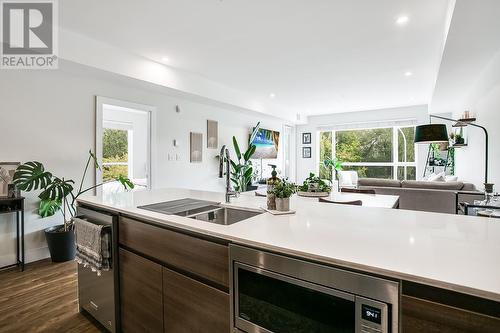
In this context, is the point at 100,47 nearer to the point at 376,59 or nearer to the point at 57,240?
the point at 57,240

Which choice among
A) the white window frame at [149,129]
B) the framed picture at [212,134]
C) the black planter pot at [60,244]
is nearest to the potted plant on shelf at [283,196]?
the black planter pot at [60,244]

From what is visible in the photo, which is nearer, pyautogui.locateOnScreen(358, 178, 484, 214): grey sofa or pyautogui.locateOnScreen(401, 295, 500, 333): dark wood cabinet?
pyautogui.locateOnScreen(401, 295, 500, 333): dark wood cabinet

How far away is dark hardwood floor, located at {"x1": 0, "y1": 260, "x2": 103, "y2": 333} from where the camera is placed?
199 centimetres

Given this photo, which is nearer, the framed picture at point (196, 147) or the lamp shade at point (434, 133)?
the lamp shade at point (434, 133)

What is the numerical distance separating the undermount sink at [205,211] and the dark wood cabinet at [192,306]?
1.35 ft

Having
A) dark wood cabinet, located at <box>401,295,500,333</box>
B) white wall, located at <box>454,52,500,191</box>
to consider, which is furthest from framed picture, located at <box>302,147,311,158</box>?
dark wood cabinet, located at <box>401,295,500,333</box>

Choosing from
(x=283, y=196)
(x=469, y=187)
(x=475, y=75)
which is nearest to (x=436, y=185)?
(x=469, y=187)

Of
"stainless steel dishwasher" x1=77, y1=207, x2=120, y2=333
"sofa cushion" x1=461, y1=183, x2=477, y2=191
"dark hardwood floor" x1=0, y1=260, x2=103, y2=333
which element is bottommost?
"dark hardwood floor" x1=0, y1=260, x2=103, y2=333

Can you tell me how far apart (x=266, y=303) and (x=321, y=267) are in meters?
0.31

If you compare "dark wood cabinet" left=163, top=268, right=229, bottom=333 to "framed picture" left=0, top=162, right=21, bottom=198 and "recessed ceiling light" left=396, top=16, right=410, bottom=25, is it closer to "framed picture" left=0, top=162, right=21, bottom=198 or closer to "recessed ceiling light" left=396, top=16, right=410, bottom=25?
"framed picture" left=0, top=162, right=21, bottom=198

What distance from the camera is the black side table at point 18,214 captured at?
2781 millimetres

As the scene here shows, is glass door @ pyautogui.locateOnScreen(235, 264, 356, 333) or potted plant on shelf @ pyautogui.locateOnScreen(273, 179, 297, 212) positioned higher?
potted plant on shelf @ pyautogui.locateOnScreen(273, 179, 297, 212)

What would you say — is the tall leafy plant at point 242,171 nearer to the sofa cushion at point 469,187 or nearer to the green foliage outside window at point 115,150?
the green foliage outside window at point 115,150

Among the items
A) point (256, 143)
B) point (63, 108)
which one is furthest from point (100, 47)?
point (256, 143)
